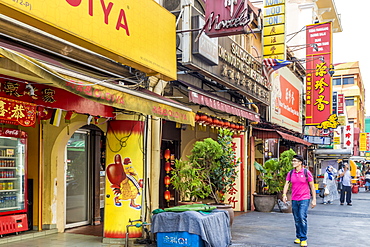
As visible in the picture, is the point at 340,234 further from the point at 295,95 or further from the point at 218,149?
the point at 295,95

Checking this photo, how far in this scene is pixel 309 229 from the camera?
11391mm

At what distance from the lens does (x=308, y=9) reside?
29.5 m

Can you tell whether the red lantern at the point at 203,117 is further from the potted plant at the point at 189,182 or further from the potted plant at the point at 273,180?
the potted plant at the point at 273,180

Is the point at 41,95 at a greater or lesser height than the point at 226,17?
lesser

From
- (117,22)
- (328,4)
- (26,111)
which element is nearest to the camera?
(26,111)

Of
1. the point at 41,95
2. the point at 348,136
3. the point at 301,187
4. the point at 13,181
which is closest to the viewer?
the point at 41,95

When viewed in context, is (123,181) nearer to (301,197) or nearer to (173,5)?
(301,197)

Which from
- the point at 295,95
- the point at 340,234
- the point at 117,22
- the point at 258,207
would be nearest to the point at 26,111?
the point at 117,22

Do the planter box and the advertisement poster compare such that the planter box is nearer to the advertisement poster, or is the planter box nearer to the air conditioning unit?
the air conditioning unit

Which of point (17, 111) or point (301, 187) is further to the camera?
point (301, 187)

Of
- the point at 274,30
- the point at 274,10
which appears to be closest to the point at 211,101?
the point at 274,30

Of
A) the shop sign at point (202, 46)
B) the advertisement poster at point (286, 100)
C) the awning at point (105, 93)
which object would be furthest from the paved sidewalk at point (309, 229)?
the advertisement poster at point (286, 100)

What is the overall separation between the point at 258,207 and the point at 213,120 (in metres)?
4.63

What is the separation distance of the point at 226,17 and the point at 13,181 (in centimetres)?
593
